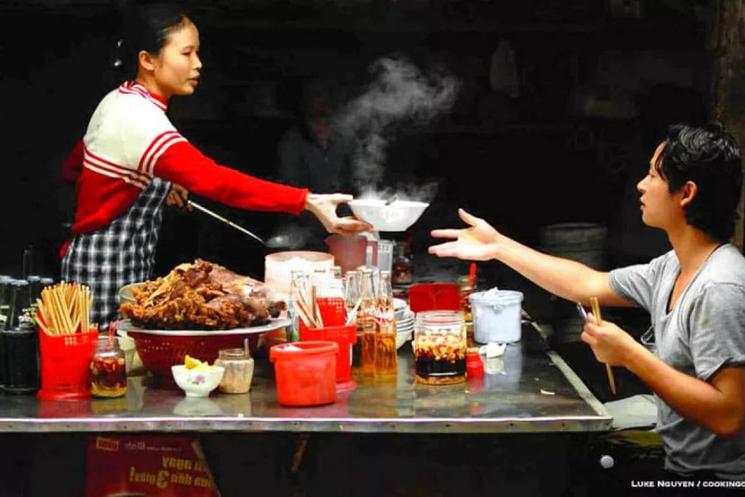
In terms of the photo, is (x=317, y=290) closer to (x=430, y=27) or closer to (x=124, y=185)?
(x=124, y=185)

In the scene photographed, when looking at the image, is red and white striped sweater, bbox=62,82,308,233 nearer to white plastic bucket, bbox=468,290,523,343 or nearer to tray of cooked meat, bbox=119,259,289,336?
tray of cooked meat, bbox=119,259,289,336

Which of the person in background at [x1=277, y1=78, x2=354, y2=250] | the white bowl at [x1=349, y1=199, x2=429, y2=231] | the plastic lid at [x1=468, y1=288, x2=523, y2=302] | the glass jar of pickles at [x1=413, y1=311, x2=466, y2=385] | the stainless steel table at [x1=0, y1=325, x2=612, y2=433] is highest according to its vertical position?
the person in background at [x1=277, y1=78, x2=354, y2=250]

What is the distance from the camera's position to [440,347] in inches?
154

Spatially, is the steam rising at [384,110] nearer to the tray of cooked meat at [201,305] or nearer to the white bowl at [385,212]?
the white bowl at [385,212]

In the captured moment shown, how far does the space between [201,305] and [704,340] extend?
161 cm

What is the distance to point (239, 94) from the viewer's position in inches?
322

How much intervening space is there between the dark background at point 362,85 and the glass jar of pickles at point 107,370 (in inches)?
167

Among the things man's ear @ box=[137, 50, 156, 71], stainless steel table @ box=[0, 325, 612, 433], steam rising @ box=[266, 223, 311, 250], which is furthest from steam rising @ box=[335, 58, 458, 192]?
stainless steel table @ box=[0, 325, 612, 433]

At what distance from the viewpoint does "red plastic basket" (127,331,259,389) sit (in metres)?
3.84

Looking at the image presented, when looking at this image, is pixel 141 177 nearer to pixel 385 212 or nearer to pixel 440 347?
pixel 385 212

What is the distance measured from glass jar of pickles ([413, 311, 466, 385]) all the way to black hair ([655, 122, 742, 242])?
847 millimetres

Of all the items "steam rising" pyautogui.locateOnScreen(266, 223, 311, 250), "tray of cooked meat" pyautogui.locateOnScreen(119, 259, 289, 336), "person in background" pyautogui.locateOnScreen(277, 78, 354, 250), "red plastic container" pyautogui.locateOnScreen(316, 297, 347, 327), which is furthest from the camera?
"person in background" pyautogui.locateOnScreen(277, 78, 354, 250)

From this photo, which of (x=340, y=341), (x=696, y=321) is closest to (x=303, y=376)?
(x=340, y=341)

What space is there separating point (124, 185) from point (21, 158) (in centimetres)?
357
